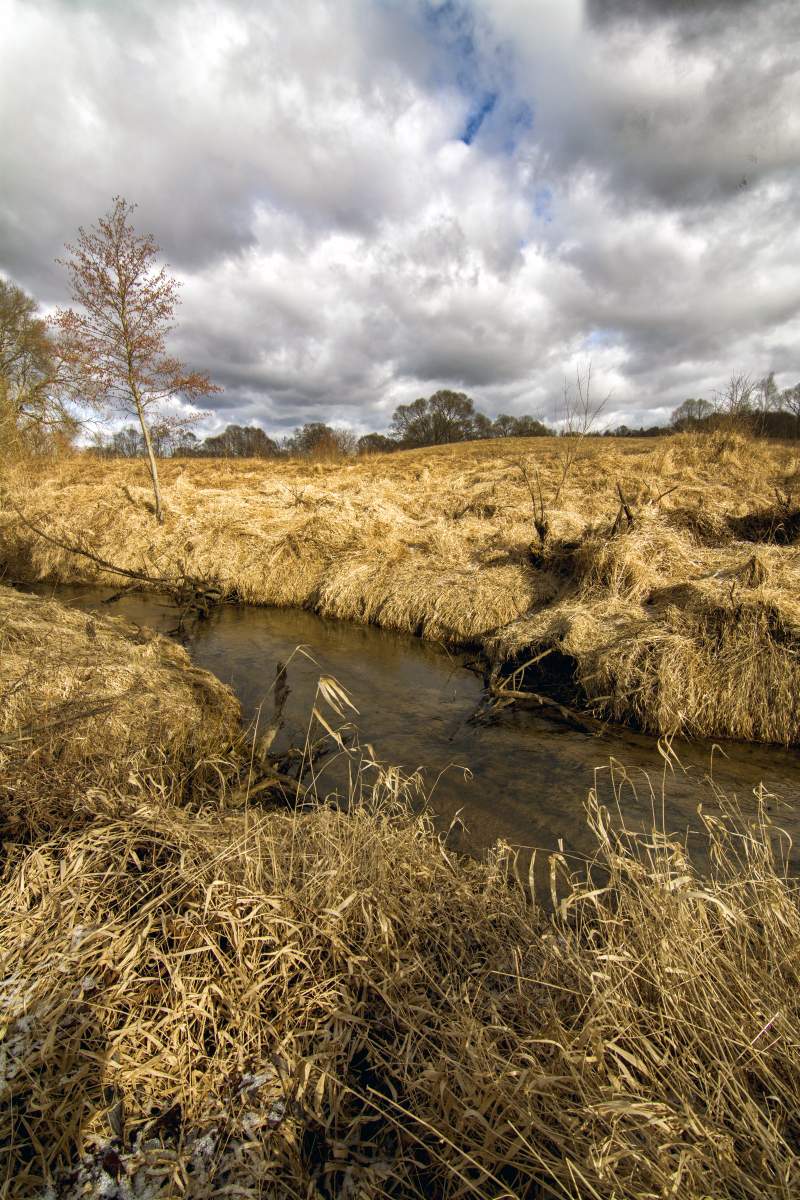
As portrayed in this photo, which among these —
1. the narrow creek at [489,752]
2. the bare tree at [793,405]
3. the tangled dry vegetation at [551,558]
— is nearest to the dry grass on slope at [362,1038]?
the narrow creek at [489,752]

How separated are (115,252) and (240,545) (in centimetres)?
769

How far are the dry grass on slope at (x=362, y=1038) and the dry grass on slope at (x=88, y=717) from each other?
47 cm

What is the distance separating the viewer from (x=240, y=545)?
12492 mm

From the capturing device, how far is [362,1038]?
6.27 ft

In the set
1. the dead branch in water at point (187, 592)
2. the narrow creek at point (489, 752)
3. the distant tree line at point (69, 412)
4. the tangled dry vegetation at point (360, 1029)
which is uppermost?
the distant tree line at point (69, 412)

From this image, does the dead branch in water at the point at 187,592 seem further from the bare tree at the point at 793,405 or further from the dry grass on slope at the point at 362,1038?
the bare tree at the point at 793,405

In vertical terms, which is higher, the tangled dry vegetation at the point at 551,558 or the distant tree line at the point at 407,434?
the distant tree line at the point at 407,434

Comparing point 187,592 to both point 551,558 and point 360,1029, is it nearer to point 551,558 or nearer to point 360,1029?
point 551,558

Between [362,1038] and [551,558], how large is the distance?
8838 mm

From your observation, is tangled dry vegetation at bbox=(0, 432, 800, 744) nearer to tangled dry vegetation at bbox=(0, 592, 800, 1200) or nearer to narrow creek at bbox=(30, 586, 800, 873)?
narrow creek at bbox=(30, 586, 800, 873)

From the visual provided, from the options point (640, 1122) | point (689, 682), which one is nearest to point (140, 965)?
point (640, 1122)

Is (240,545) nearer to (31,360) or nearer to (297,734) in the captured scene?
(297,734)

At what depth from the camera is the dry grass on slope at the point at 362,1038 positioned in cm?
150

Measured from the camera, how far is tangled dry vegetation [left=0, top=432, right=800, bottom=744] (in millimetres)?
6094
